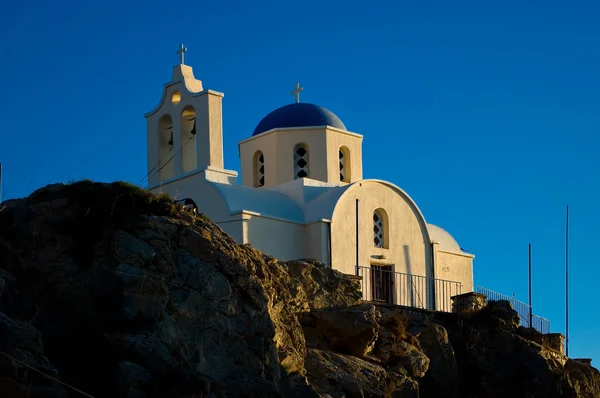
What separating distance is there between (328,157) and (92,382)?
55.7 feet

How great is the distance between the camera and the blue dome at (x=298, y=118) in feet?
115

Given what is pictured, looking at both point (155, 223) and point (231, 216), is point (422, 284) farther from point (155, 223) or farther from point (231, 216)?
point (155, 223)

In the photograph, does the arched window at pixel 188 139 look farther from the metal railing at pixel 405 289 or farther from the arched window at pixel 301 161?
the metal railing at pixel 405 289

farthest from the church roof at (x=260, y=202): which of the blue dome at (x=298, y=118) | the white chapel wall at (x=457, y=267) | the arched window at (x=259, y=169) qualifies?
the white chapel wall at (x=457, y=267)

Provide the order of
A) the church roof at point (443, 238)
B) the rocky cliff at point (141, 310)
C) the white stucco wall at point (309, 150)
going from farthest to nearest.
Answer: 1. the church roof at point (443, 238)
2. the white stucco wall at point (309, 150)
3. the rocky cliff at point (141, 310)

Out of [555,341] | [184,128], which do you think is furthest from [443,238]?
[184,128]

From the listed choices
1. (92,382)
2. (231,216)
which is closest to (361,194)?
(231,216)

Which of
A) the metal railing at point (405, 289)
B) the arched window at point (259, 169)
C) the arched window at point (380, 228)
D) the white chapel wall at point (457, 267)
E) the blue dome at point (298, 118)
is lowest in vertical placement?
the metal railing at point (405, 289)

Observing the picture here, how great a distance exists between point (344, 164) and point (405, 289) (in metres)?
4.22

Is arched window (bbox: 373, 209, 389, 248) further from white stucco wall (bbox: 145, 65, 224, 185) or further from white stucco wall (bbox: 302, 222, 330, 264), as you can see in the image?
white stucco wall (bbox: 145, 65, 224, 185)

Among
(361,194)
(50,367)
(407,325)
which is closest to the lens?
(50,367)

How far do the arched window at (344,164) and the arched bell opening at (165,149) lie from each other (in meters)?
4.82

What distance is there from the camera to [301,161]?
35000mm

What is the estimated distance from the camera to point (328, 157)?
34750mm
